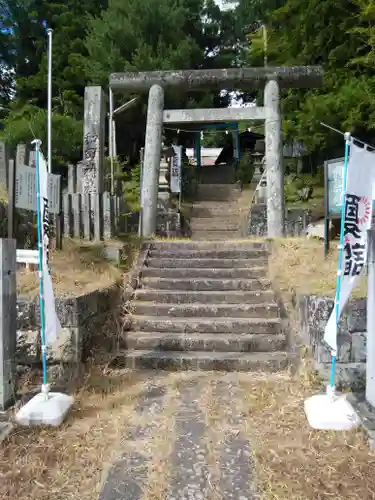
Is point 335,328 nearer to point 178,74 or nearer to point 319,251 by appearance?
point 319,251

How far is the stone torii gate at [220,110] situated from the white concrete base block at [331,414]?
4.70 meters

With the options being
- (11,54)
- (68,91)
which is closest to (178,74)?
Answer: (68,91)

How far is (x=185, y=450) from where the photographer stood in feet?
8.83

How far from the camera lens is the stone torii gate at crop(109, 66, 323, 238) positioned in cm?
754

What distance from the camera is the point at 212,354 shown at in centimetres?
426

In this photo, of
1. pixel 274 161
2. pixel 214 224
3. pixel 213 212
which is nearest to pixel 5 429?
pixel 274 161

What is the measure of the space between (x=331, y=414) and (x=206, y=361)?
149 cm

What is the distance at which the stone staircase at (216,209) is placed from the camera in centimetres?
1342

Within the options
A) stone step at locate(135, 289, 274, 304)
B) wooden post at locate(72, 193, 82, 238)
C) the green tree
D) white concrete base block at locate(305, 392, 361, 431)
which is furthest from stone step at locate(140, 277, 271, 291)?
the green tree

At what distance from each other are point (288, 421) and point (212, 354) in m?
1.33

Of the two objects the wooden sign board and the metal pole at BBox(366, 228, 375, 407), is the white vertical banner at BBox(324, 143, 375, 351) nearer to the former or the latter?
the metal pole at BBox(366, 228, 375, 407)

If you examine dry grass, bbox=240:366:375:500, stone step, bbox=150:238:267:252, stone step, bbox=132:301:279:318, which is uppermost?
stone step, bbox=150:238:267:252

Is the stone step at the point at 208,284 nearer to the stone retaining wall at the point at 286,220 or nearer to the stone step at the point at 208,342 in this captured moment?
the stone step at the point at 208,342

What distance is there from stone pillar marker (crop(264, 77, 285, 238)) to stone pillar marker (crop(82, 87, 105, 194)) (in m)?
2.98
